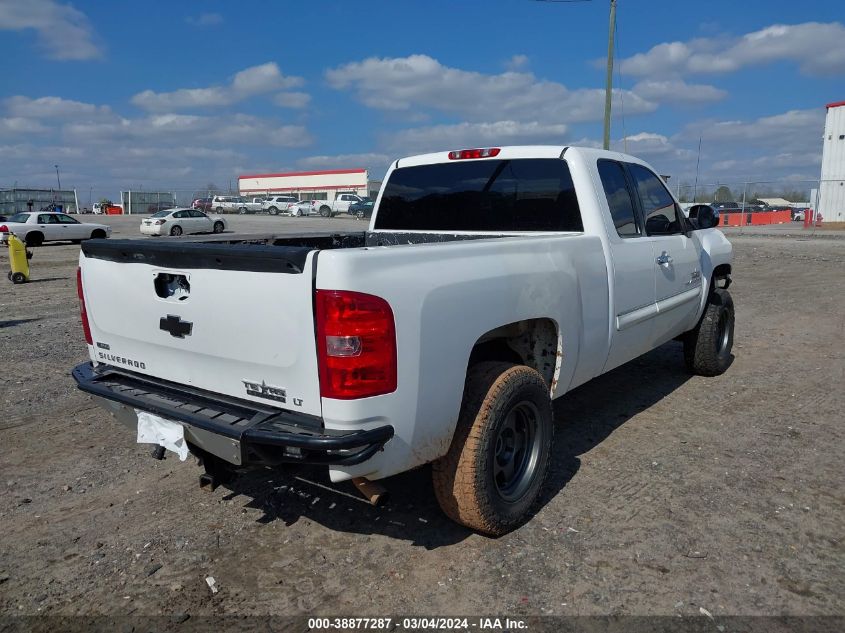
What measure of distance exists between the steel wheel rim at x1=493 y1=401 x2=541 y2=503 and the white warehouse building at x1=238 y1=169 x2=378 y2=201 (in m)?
63.4

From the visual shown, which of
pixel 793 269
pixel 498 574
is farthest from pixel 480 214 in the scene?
pixel 793 269

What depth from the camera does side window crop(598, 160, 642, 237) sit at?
4.34m

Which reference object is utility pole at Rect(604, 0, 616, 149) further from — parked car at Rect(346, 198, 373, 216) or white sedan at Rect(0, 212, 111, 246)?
parked car at Rect(346, 198, 373, 216)

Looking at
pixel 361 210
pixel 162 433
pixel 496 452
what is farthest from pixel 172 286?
pixel 361 210

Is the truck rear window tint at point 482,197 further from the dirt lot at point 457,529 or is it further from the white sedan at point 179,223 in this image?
the white sedan at point 179,223

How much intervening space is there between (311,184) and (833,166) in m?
54.2

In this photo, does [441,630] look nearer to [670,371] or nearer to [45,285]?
[670,371]

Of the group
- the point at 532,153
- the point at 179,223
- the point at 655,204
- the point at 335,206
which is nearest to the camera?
the point at 532,153

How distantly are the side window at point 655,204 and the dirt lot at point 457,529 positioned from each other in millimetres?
1488

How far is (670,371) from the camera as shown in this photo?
21.6 feet

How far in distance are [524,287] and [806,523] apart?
1.96m

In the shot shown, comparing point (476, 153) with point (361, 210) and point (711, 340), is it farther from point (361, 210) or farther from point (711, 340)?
point (361, 210)

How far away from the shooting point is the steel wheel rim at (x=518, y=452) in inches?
132

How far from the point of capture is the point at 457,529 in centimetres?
339
